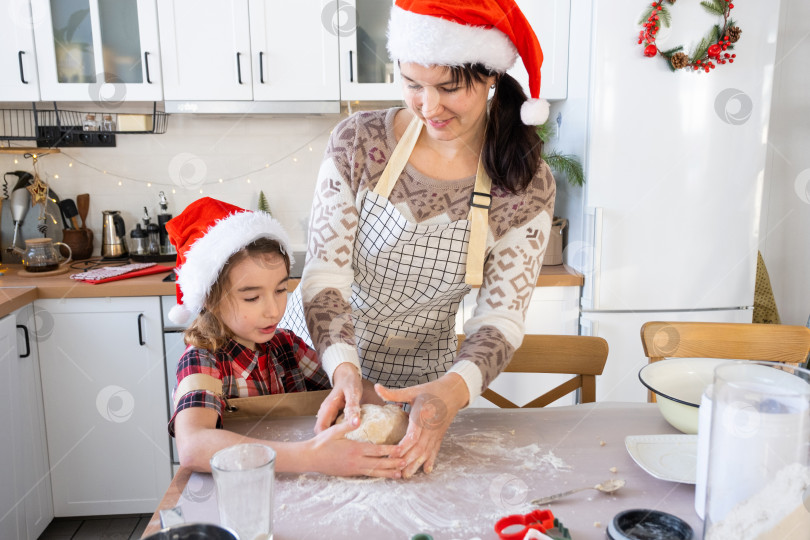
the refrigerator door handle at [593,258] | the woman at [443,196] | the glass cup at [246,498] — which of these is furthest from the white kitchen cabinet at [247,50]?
the glass cup at [246,498]

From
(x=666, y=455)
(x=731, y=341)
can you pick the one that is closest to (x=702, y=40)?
(x=731, y=341)

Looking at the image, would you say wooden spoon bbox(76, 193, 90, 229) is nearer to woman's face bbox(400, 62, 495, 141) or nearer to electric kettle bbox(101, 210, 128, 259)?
electric kettle bbox(101, 210, 128, 259)

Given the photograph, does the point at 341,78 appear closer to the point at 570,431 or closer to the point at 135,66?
the point at 135,66

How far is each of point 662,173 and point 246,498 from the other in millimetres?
1902

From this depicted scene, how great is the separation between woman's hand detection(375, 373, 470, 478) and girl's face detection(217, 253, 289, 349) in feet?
1.03

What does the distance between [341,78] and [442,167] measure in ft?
4.11

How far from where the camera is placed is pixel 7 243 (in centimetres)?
246

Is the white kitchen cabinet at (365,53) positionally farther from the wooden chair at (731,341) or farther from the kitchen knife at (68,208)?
the wooden chair at (731,341)

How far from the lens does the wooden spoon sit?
2535 mm

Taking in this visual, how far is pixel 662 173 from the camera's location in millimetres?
2162

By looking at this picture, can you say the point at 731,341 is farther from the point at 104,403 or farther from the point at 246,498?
the point at 104,403

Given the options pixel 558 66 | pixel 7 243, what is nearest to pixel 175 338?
pixel 7 243

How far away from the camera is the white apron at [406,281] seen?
3.90 feet

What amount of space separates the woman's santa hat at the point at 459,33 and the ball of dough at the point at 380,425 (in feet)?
1.83
